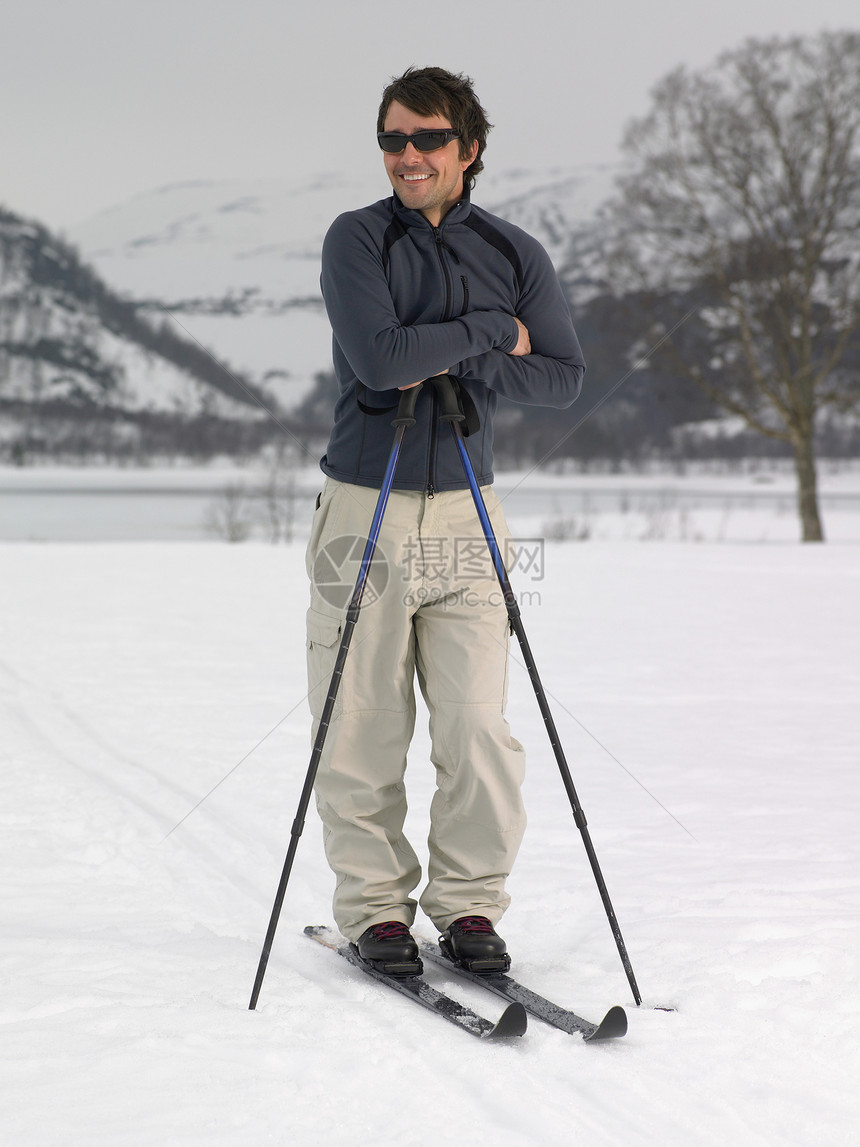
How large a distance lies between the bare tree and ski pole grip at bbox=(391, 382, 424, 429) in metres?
13.9

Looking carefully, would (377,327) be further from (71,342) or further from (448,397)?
(71,342)

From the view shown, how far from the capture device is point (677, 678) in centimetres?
607

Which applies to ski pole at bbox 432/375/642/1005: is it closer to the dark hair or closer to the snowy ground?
the snowy ground

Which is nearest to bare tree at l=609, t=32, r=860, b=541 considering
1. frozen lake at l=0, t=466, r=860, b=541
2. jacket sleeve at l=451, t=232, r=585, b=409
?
frozen lake at l=0, t=466, r=860, b=541

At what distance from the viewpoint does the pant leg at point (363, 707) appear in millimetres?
2254

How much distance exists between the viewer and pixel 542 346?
7.65 ft

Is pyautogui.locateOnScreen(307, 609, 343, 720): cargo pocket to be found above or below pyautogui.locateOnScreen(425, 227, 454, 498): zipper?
below

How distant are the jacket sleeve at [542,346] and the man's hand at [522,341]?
0.01 m

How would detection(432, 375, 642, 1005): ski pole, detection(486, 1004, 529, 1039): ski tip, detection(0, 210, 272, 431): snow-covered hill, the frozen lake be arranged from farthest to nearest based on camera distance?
detection(0, 210, 272, 431): snow-covered hill
the frozen lake
detection(432, 375, 642, 1005): ski pole
detection(486, 1004, 529, 1039): ski tip

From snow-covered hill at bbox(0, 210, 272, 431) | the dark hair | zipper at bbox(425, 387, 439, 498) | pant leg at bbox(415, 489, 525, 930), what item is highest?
snow-covered hill at bbox(0, 210, 272, 431)

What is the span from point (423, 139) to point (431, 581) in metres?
0.95

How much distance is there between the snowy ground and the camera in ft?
5.56

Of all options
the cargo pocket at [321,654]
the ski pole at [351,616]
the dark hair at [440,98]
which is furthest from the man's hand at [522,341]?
the cargo pocket at [321,654]

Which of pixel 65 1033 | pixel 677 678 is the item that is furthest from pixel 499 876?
pixel 677 678
